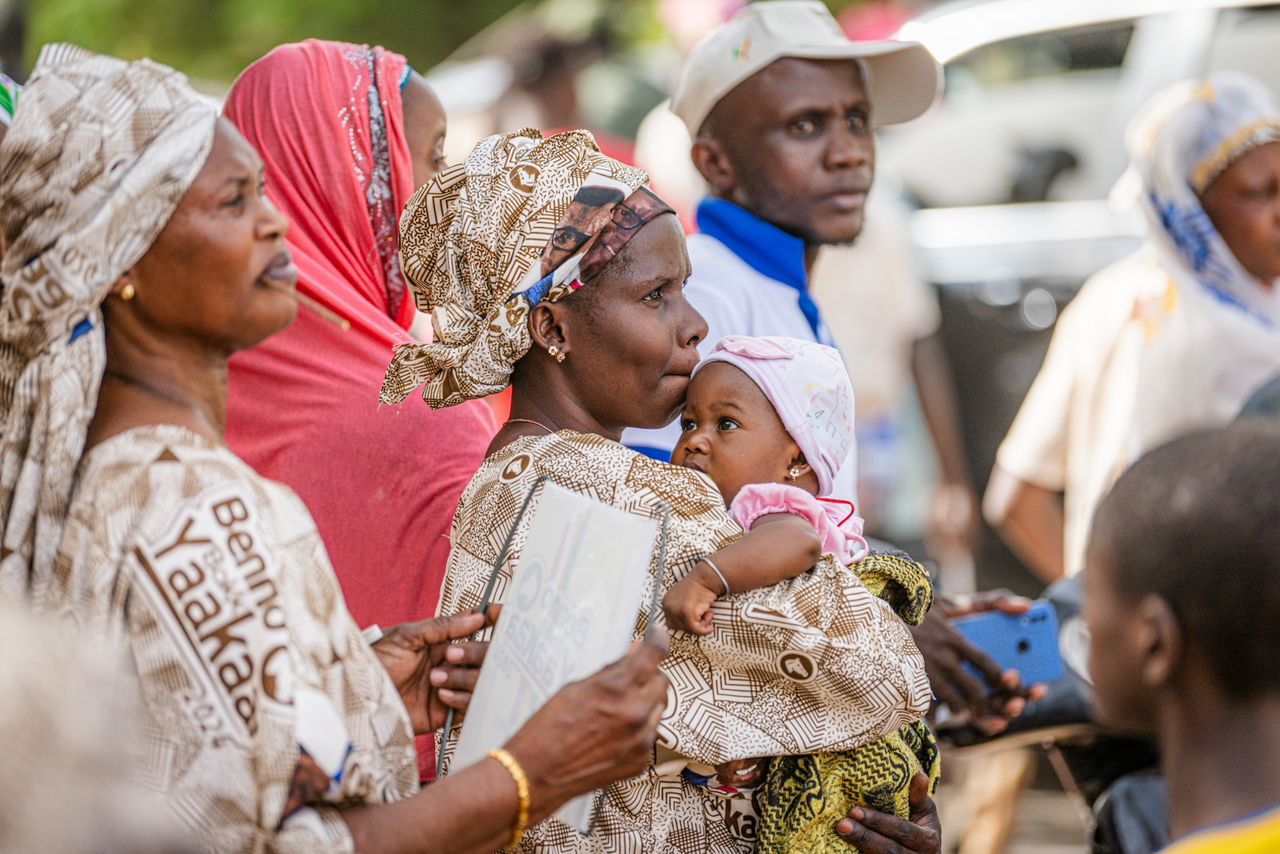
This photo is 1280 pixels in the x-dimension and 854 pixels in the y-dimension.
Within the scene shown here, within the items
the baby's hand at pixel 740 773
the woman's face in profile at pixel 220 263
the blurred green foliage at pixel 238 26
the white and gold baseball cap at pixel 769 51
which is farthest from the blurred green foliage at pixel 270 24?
the woman's face in profile at pixel 220 263

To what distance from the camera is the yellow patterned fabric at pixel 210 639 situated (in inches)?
77.9

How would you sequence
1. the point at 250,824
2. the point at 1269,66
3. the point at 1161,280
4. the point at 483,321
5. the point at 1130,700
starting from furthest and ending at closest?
the point at 1269,66 < the point at 1161,280 < the point at 483,321 < the point at 1130,700 < the point at 250,824

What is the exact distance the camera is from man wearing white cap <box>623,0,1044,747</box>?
3.74m

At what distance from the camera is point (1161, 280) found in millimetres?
5043

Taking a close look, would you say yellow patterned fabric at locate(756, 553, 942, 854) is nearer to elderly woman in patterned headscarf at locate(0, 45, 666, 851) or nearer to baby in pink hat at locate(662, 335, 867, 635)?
baby in pink hat at locate(662, 335, 867, 635)

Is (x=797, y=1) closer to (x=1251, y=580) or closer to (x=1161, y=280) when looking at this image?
(x=1161, y=280)

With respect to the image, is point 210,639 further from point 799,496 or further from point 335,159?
point 335,159

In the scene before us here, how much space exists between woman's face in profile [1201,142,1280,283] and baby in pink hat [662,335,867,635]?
250cm

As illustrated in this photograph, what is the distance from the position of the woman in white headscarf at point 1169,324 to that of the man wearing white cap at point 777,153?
132cm

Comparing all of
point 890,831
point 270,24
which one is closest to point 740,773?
point 890,831

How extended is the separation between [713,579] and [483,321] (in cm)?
63

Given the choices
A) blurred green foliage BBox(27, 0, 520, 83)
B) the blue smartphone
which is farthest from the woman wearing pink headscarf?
blurred green foliage BBox(27, 0, 520, 83)

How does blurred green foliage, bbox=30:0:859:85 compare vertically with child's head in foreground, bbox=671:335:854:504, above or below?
below

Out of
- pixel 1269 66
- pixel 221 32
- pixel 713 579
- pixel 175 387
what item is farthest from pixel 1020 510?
pixel 221 32
